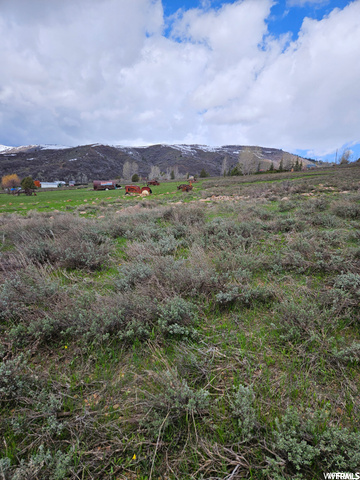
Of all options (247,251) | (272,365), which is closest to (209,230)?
(247,251)

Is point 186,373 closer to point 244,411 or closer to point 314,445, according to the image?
point 244,411

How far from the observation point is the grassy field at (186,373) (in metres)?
1.42

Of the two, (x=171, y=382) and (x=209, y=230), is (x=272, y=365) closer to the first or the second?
(x=171, y=382)

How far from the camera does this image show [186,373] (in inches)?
78.0

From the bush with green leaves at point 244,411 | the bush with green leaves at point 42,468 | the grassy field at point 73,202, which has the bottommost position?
the bush with green leaves at point 42,468

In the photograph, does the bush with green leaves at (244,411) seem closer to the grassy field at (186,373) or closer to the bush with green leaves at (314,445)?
the grassy field at (186,373)

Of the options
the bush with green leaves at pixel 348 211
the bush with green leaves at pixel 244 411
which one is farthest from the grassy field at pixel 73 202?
the bush with green leaves at pixel 244 411

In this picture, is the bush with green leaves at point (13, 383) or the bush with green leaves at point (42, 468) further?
the bush with green leaves at point (13, 383)

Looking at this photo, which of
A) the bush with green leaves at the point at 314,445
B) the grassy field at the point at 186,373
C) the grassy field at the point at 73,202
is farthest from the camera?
the grassy field at the point at 73,202

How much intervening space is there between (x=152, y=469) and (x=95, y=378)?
965 mm

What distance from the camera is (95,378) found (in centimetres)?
207

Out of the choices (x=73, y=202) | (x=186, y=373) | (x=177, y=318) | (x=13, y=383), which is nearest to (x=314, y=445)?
(x=186, y=373)

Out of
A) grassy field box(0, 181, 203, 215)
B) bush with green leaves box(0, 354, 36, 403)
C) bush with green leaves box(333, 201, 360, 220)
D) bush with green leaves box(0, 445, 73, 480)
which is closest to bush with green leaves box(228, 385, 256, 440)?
bush with green leaves box(0, 445, 73, 480)

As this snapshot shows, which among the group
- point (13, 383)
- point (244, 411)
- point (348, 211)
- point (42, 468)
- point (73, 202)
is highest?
point (348, 211)
